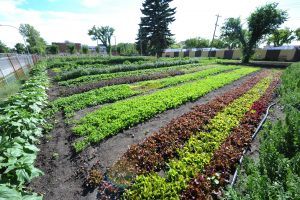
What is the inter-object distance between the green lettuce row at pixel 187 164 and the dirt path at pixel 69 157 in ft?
3.51

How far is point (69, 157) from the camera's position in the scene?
4.79 meters

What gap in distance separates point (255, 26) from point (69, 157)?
35.1m

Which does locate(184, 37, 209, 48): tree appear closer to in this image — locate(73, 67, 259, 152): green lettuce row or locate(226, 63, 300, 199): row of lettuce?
locate(73, 67, 259, 152): green lettuce row

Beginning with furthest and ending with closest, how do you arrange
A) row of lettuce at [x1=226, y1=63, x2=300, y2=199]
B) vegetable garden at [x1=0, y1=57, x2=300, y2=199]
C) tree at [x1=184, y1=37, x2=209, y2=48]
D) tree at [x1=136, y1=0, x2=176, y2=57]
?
tree at [x1=184, y1=37, x2=209, y2=48] < tree at [x1=136, y1=0, x2=176, y2=57] < vegetable garden at [x1=0, y1=57, x2=300, y2=199] < row of lettuce at [x1=226, y1=63, x2=300, y2=199]

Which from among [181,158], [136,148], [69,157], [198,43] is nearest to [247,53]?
[181,158]

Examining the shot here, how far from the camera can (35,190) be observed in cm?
375

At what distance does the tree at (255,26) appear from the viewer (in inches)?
1125

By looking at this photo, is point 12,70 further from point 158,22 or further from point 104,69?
point 158,22

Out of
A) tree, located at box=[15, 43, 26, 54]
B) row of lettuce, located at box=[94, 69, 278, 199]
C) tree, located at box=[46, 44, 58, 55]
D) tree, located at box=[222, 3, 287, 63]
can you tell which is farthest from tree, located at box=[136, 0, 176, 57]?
tree, located at box=[15, 43, 26, 54]

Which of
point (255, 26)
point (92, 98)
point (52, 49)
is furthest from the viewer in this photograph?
point (52, 49)

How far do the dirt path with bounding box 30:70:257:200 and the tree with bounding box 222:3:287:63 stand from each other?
1230 inches

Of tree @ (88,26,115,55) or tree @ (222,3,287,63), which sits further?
tree @ (88,26,115,55)

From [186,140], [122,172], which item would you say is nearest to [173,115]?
[186,140]

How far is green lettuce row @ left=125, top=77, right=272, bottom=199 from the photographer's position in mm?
3462
